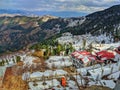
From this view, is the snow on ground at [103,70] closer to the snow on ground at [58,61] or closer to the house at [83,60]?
the house at [83,60]

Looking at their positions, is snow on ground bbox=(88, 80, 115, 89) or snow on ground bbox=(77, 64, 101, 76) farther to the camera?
snow on ground bbox=(77, 64, 101, 76)

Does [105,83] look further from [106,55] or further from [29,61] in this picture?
[29,61]

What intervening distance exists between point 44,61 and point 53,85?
2673 cm

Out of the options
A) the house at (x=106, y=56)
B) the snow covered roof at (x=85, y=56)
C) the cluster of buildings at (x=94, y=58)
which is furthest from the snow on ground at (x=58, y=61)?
the house at (x=106, y=56)

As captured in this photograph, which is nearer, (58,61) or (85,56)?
(85,56)

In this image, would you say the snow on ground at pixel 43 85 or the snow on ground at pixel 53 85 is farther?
the snow on ground at pixel 43 85

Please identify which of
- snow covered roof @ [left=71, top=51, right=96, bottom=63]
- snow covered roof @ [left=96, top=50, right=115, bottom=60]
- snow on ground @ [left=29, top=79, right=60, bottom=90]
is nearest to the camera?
snow on ground @ [left=29, top=79, right=60, bottom=90]

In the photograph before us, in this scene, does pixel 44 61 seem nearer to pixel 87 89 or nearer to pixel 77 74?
pixel 77 74

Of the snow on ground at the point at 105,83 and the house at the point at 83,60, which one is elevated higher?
the house at the point at 83,60

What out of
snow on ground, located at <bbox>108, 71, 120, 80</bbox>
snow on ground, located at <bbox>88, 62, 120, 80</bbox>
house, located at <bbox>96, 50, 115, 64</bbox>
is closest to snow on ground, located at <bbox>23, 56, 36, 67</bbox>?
snow on ground, located at <bbox>88, 62, 120, 80</bbox>

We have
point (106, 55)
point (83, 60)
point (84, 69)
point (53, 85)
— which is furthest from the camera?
point (106, 55)

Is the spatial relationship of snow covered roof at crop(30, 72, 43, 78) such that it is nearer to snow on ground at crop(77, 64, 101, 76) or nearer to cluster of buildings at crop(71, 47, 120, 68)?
snow on ground at crop(77, 64, 101, 76)

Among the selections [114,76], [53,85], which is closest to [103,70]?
[114,76]

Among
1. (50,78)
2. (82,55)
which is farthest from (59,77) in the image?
(82,55)
